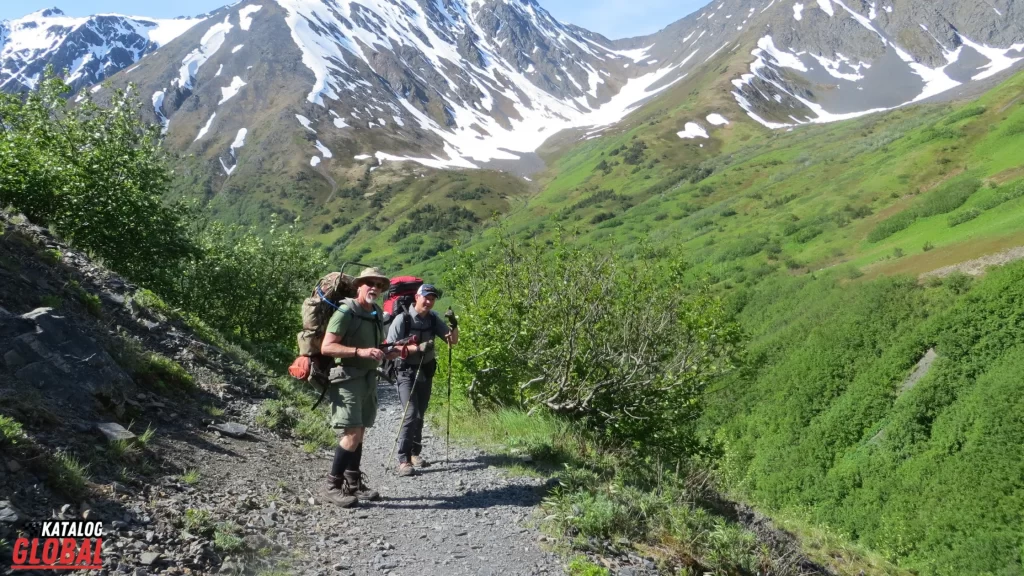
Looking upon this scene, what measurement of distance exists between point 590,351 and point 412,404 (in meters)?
4.18

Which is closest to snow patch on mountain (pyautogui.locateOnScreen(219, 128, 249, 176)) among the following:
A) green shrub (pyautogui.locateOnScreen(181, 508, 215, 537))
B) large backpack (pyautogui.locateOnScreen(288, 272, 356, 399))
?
large backpack (pyautogui.locateOnScreen(288, 272, 356, 399))

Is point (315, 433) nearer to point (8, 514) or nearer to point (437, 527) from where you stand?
point (437, 527)

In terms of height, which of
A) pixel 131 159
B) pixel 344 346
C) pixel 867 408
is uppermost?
pixel 131 159

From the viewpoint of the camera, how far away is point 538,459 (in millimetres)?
8938

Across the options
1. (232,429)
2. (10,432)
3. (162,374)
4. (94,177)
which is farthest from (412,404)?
(94,177)

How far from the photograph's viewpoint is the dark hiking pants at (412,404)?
830 cm

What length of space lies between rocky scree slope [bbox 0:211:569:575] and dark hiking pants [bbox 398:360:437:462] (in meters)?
0.43

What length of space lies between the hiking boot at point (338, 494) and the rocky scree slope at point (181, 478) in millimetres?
102

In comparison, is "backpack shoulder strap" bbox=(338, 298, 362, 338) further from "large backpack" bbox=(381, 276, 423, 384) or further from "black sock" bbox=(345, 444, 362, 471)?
"large backpack" bbox=(381, 276, 423, 384)

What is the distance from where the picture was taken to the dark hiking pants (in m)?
8.30

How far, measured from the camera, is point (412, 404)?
8.33m

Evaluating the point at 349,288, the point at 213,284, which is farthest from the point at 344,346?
the point at 213,284

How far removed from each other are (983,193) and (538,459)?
134ft

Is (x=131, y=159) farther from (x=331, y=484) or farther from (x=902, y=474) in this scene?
(x=902, y=474)
